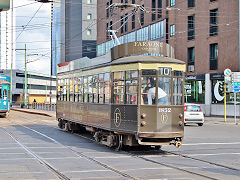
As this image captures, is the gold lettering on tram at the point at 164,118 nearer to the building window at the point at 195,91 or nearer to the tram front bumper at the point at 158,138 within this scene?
the tram front bumper at the point at 158,138

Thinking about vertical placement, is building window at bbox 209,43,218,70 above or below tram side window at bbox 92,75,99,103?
above

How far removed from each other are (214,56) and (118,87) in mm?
28214

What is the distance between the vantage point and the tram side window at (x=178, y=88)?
40.0 feet

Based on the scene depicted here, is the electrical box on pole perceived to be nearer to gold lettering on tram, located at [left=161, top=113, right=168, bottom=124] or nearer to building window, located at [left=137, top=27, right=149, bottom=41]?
gold lettering on tram, located at [left=161, top=113, right=168, bottom=124]

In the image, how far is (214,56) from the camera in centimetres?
3919

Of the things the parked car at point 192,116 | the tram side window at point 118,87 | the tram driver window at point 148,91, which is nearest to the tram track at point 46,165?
the tram side window at point 118,87

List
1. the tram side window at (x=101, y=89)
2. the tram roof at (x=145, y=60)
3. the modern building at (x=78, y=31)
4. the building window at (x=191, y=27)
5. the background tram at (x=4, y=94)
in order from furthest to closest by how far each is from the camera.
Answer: the modern building at (x=78, y=31) → the building window at (x=191, y=27) → the background tram at (x=4, y=94) → the tram side window at (x=101, y=89) → the tram roof at (x=145, y=60)

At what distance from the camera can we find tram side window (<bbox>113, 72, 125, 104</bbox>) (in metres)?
12.6

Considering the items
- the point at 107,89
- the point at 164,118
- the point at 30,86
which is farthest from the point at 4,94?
the point at 30,86

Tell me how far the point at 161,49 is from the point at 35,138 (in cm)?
701

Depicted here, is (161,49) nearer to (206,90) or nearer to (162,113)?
(162,113)

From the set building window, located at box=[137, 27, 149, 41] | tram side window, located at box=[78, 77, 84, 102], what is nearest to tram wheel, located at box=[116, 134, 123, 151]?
tram side window, located at box=[78, 77, 84, 102]

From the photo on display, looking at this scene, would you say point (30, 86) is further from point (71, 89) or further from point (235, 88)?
point (71, 89)

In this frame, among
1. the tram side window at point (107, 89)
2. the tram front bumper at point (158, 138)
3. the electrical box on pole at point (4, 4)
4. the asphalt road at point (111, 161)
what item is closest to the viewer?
the electrical box on pole at point (4, 4)
